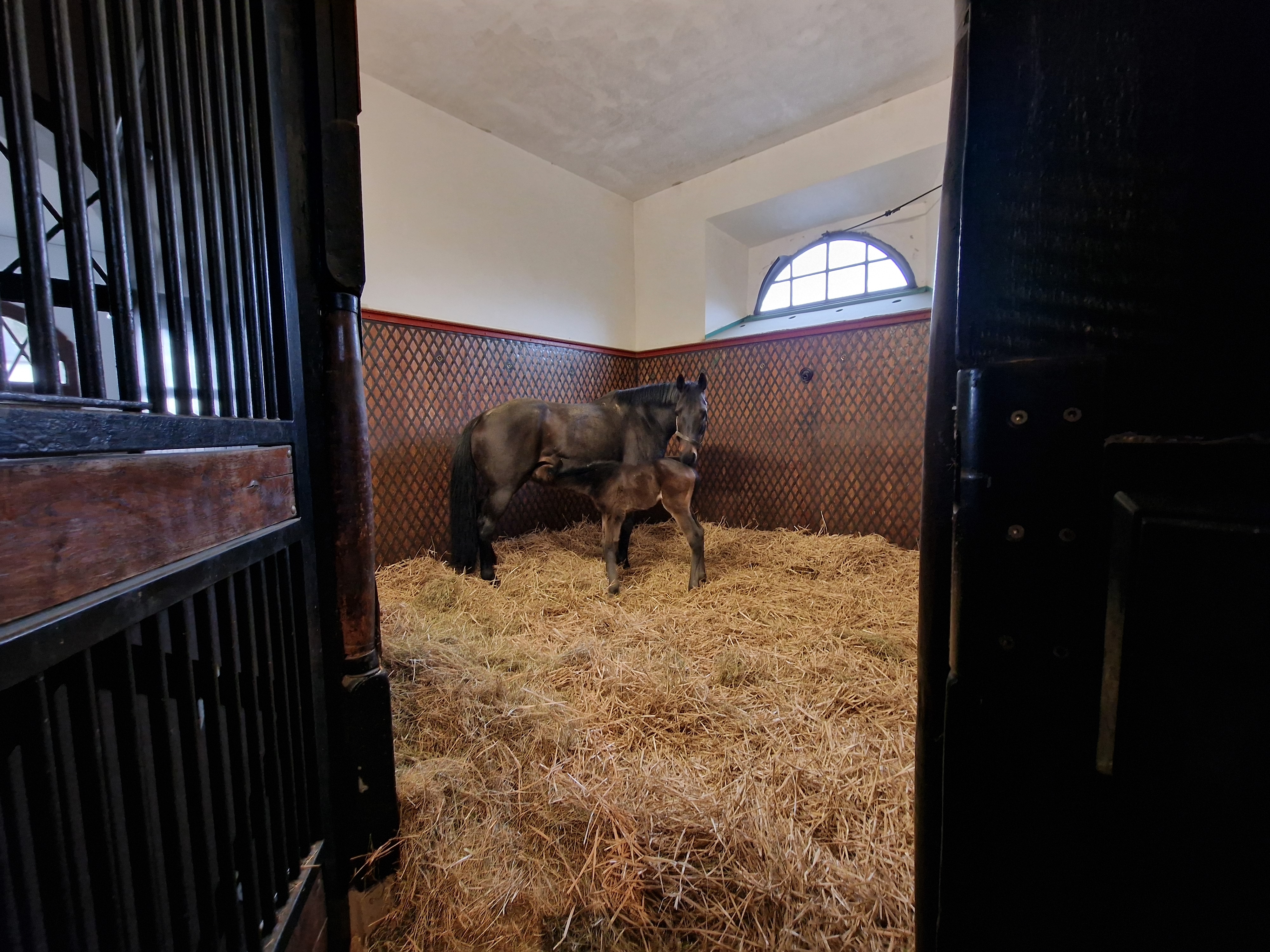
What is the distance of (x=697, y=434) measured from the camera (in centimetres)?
292

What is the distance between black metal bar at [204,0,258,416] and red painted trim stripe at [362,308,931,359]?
7.16 ft

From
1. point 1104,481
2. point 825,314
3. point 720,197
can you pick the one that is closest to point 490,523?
point 1104,481

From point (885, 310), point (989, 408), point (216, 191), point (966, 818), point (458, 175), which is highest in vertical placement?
point (458, 175)

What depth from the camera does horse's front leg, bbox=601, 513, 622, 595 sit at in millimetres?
2520

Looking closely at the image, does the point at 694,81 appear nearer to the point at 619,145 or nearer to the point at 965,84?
the point at 619,145

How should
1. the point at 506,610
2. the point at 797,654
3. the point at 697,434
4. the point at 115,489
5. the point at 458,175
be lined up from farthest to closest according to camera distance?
the point at 458,175 → the point at 697,434 → the point at 506,610 → the point at 797,654 → the point at 115,489

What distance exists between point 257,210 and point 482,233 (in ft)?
9.39

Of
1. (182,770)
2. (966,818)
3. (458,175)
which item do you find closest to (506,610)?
(182,770)

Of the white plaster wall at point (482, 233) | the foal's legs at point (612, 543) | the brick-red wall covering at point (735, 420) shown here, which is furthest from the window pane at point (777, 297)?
the foal's legs at point (612, 543)

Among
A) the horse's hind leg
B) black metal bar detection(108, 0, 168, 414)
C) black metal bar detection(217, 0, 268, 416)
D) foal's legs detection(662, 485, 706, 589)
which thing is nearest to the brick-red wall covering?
the horse's hind leg

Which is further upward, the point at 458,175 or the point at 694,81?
the point at 694,81

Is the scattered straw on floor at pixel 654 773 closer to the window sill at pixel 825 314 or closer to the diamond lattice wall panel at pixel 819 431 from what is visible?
the diamond lattice wall panel at pixel 819 431

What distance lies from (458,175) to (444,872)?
3.60 meters

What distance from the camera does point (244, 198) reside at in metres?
0.73
